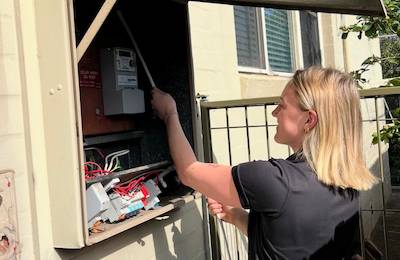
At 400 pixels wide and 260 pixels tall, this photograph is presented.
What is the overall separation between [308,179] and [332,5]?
1.11 meters

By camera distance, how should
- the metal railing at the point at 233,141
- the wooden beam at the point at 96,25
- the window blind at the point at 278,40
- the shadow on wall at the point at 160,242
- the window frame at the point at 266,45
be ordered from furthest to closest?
the window blind at the point at 278,40 < the window frame at the point at 266,45 < the metal railing at the point at 233,141 < the shadow on wall at the point at 160,242 < the wooden beam at the point at 96,25

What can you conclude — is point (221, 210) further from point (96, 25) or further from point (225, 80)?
point (225, 80)

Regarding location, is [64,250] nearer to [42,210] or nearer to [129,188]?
[42,210]

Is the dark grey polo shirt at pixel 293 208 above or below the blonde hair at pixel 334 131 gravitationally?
below

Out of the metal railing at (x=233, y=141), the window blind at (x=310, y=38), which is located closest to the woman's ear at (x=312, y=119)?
the metal railing at (x=233, y=141)

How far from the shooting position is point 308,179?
173 centimetres

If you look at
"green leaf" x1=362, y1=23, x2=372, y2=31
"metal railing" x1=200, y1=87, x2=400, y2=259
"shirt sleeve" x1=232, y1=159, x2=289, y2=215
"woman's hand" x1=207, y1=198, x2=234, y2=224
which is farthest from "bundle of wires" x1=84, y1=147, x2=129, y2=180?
"green leaf" x1=362, y1=23, x2=372, y2=31

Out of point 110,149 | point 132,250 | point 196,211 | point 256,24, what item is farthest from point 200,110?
point 256,24

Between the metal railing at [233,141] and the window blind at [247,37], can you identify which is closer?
the metal railing at [233,141]

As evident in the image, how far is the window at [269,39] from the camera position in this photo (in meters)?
4.91

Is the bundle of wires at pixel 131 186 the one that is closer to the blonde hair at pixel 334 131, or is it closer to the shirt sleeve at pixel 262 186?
the shirt sleeve at pixel 262 186

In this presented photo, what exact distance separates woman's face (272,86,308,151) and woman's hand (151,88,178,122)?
640 millimetres

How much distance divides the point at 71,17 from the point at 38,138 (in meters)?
0.44

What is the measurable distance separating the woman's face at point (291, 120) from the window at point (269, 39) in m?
2.81
